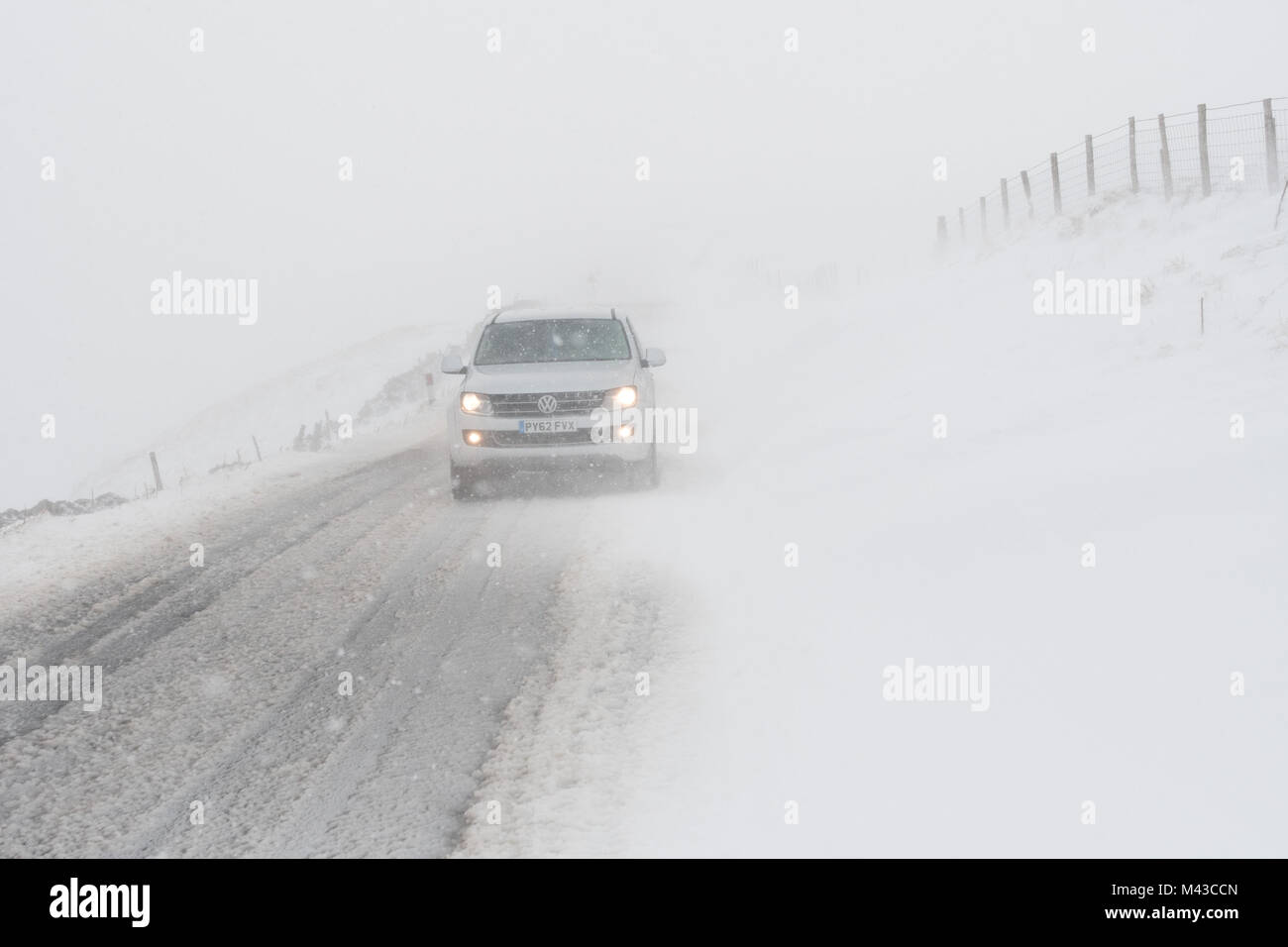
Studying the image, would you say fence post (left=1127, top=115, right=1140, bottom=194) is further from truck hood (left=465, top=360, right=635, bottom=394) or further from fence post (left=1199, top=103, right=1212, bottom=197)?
truck hood (left=465, top=360, right=635, bottom=394)

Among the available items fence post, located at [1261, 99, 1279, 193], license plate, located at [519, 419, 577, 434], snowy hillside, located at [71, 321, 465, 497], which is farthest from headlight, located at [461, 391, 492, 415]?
snowy hillside, located at [71, 321, 465, 497]

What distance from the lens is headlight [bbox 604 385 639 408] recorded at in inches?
343

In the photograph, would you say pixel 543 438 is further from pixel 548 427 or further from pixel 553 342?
pixel 553 342

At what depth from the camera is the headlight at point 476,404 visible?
8664 mm

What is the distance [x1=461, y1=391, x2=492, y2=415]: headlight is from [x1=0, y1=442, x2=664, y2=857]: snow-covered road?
1.27 metres

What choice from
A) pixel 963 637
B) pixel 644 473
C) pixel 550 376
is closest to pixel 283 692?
pixel 963 637

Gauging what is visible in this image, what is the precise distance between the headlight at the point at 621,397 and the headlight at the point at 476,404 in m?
1.11

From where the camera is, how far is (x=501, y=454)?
861 cm

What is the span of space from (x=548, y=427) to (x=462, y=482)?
43.0 inches

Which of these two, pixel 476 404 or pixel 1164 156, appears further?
pixel 1164 156

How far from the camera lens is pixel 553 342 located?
382 inches

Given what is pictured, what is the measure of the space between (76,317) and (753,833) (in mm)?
134612

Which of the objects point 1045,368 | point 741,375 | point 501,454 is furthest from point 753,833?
point 741,375
